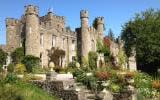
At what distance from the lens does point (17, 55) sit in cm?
4309

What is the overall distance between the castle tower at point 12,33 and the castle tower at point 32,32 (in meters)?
2.02

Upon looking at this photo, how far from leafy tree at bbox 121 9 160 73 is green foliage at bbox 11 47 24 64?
16344 mm

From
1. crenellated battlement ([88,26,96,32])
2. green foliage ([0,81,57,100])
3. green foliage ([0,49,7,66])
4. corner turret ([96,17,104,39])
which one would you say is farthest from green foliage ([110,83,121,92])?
corner turret ([96,17,104,39])

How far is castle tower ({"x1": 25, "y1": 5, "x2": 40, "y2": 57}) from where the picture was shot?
43.5 meters

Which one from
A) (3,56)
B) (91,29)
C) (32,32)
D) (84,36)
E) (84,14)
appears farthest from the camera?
(91,29)

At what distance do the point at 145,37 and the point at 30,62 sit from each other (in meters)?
17.3

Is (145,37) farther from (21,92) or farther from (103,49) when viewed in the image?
(21,92)

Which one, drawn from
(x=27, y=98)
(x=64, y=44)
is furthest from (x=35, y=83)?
(x=64, y=44)

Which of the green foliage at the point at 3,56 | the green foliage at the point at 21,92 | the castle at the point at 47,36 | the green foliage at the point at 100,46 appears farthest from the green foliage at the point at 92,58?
the green foliage at the point at 21,92

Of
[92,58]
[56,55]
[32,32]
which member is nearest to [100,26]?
[92,58]

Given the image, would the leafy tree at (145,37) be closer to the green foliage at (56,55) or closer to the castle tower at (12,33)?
the green foliage at (56,55)

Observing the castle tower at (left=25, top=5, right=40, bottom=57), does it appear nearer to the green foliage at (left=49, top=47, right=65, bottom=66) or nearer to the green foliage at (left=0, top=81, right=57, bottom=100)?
the green foliage at (left=49, top=47, right=65, bottom=66)

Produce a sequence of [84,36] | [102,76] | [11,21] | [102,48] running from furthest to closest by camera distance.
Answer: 1. [102,48]
2. [84,36]
3. [11,21]
4. [102,76]

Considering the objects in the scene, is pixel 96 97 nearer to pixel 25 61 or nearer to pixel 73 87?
pixel 73 87
